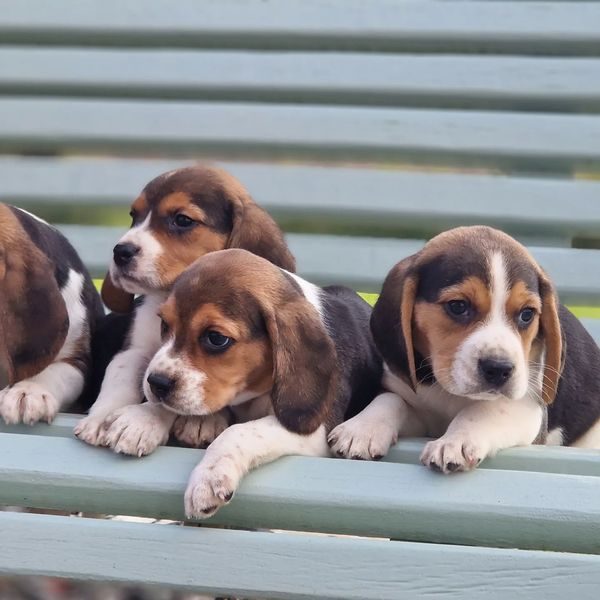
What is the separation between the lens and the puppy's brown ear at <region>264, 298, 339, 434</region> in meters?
3.32

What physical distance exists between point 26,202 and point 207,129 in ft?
3.94

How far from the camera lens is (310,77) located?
242 inches

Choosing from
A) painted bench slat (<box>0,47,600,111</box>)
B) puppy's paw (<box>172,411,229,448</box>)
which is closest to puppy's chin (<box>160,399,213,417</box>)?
puppy's paw (<box>172,411,229,448</box>)

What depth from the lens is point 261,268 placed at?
3623mm

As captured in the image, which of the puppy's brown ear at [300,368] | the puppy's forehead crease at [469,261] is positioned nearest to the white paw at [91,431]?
the puppy's brown ear at [300,368]

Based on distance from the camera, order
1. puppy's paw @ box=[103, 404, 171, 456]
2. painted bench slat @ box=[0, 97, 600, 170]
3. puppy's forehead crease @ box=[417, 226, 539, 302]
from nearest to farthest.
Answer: puppy's paw @ box=[103, 404, 171, 456] → puppy's forehead crease @ box=[417, 226, 539, 302] → painted bench slat @ box=[0, 97, 600, 170]

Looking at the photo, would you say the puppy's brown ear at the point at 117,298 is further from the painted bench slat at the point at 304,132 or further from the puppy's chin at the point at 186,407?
the painted bench slat at the point at 304,132

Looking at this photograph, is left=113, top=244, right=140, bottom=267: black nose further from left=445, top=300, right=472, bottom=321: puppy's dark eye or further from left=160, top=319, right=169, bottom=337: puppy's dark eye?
left=445, top=300, right=472, bottom=321: puppy's dark eye

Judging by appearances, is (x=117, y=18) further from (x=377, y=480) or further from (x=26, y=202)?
(x=377, y=480)

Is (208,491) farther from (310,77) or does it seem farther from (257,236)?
(310,77)

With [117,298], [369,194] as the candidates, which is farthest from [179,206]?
[369,194]

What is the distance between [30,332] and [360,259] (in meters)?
2.51

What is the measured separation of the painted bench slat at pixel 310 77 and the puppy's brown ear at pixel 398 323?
2.69m

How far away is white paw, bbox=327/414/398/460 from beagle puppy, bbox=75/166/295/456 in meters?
0.45
